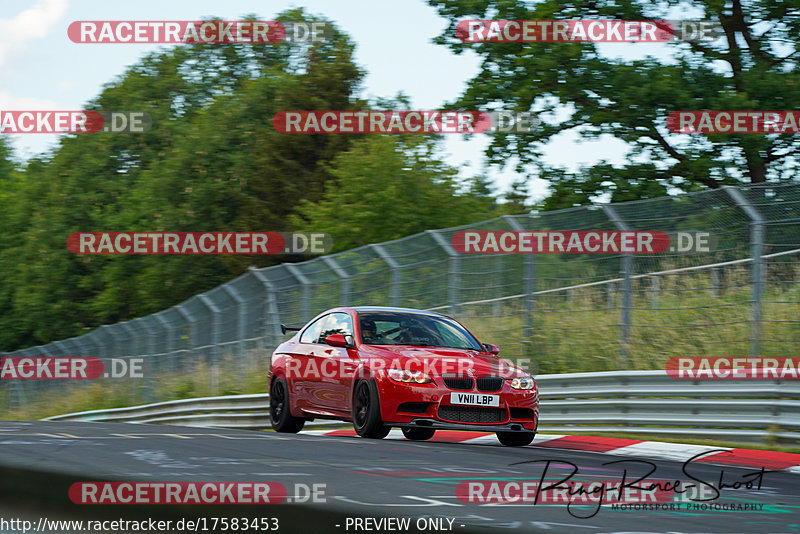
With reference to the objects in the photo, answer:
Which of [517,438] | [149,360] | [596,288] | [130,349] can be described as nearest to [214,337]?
[149,360]

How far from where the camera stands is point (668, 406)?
11820mm

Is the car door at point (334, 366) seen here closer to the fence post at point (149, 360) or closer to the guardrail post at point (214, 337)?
the guardrail post at point (214, 337)

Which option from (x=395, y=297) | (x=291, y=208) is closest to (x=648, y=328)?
(x=395, y=297)

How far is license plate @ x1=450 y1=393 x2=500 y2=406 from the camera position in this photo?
10898 mm

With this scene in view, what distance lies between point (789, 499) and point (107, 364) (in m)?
25.4

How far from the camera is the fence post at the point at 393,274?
1720 cm

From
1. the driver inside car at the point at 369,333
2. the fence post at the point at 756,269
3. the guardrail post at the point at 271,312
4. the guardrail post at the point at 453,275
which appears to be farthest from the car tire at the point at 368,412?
the guardrail post at the point at 271,312

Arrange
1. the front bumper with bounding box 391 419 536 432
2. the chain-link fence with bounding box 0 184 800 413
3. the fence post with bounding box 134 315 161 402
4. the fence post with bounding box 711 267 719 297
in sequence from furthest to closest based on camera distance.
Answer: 1. the fence post with bounding box 134 315 161 402
2. the fence post with bounding box 711 267 719 297
3. the chain-link fence with bounding box 0 184 800 413
4. the front bumper with bounding box 391 419 536 432

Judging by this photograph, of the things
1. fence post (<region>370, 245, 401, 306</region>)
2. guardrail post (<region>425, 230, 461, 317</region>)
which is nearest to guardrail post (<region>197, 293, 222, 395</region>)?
fence post (<region>370, 245, 401, 306</region>)

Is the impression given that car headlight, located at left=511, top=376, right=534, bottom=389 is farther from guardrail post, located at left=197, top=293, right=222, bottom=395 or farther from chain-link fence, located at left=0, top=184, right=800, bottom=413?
guardrail post, located at left=197, top=293, right=222, bottom=395

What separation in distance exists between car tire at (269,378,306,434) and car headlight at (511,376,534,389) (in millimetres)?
3131

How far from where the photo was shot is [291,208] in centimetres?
4519

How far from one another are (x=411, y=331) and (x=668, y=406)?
9.16 feet

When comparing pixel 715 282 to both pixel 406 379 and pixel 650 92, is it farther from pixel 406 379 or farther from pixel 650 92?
pixel 650 92
